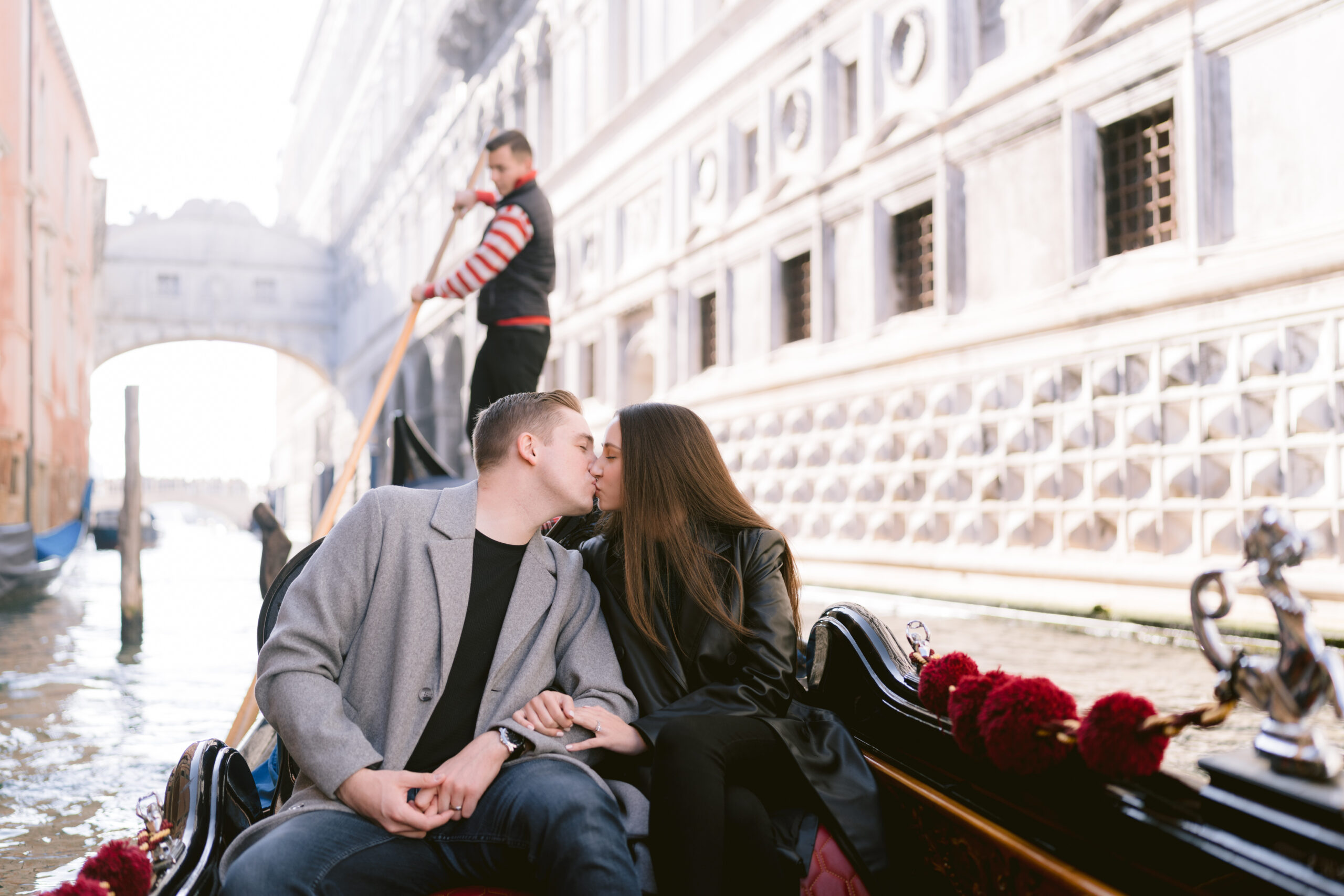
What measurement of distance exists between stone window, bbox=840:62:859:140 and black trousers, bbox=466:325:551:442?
543 centimetres

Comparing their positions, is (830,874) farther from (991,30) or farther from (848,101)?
(848,101)

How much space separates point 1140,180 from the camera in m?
6.29

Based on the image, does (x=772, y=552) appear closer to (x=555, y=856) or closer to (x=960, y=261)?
(x=555, y=856)

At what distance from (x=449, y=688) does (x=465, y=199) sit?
290cm

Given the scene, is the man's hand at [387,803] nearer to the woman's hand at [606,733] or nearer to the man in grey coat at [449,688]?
the man in grey coat at [449,688]

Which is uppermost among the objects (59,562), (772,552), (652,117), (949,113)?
(652,117)

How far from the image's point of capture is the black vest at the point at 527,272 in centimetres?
401

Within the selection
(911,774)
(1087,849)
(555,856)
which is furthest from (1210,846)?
(555,856)

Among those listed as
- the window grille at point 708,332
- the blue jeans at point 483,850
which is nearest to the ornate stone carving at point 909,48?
the window grille at point 708,332

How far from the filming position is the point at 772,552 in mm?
1909

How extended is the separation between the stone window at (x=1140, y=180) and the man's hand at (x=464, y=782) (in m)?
5.76

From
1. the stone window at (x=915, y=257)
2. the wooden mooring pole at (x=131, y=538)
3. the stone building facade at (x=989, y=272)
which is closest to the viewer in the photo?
the stone building facade at (x=989, y=272)

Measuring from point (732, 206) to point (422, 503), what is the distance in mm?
8850

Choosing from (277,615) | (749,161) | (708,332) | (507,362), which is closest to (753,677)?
(277,615)
